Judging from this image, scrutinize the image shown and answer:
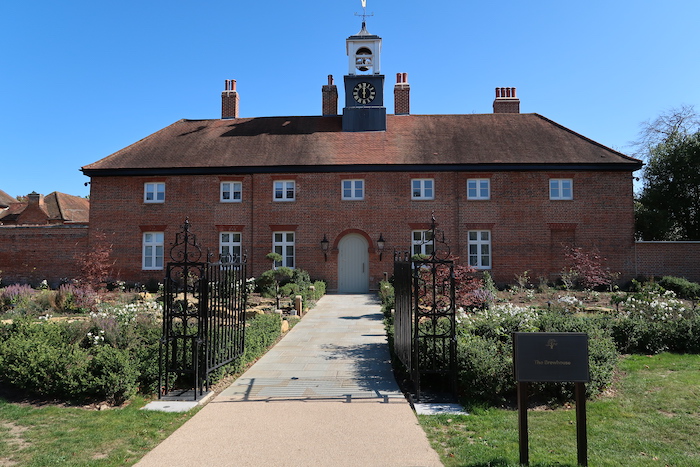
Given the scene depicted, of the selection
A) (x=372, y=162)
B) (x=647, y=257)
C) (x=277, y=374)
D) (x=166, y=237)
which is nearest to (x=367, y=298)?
(x=372, y=162)

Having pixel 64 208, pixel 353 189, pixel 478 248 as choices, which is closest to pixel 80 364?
pixel 353 189

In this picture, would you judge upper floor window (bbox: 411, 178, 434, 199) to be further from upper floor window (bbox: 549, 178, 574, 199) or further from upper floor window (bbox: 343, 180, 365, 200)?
upper floor window (bbox: 549, 178, 574, 199)

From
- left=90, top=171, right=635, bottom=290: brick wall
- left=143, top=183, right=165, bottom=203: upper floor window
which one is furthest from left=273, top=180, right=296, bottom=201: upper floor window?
left=143, top=183, right=165, bottom=203: upper floor window

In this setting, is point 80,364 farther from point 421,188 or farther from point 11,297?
point 421,188

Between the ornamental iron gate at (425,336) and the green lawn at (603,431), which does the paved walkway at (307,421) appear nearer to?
the green lawn at (603,431)

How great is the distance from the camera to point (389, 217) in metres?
21.0

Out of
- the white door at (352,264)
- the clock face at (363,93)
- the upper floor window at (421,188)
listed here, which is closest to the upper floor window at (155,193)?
the white door at (352,264)

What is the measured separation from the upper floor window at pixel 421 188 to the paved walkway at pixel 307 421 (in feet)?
41.8

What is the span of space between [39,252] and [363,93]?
1831 cm

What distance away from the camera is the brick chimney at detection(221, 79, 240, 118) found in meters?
26.1

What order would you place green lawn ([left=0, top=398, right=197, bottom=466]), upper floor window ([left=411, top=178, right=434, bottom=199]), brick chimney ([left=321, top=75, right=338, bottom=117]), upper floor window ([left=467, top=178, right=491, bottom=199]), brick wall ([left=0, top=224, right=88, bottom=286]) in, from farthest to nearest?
brick chimney ([left=321, top=75, right=338, bottom=117]), brick wall ([left=0, top=224, right=88, bottom=286]), upper floor window ([left=411, top=178, right=434, bottom=199]), upper floor window ([left=467, top=178, right=491, bottom=199]), green lawn ([left=0, top=398, right=197, bottom=466])

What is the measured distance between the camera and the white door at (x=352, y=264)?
70.0 feet

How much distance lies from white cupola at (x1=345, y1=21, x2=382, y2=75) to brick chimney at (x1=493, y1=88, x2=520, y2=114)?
292 inches

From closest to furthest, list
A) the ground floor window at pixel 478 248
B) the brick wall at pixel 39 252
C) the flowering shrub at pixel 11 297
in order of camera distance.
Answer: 1. the flowering shrub at pixel 11 297
2. the ground floor window at pixel 478 248
3. the brick wall at pixel 39 252
